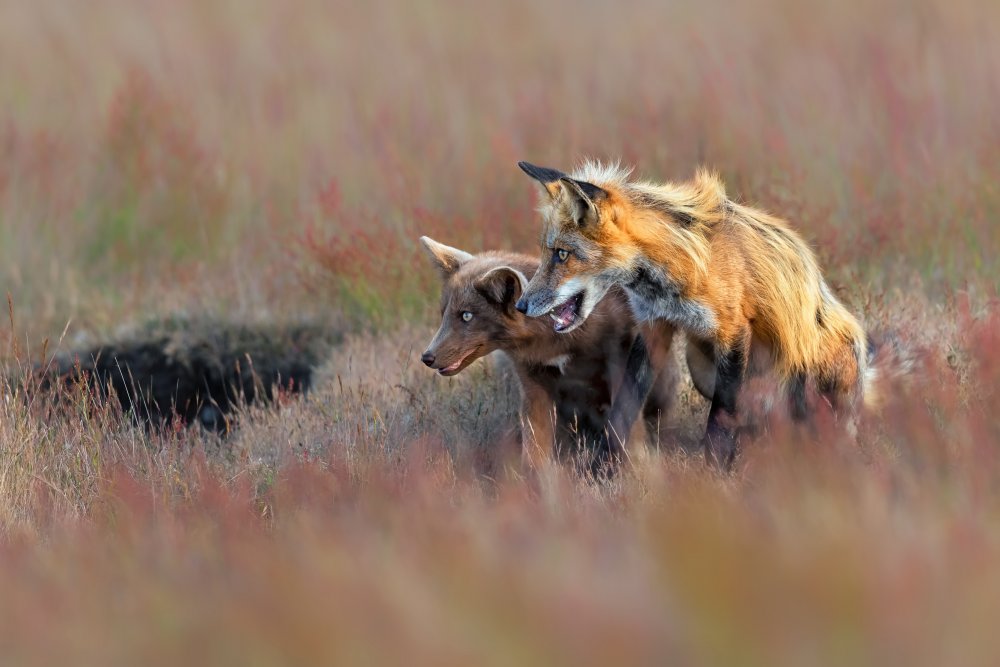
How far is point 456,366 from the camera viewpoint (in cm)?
638

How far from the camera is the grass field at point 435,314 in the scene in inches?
119

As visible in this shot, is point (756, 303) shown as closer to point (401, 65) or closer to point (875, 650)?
point (875, 650)

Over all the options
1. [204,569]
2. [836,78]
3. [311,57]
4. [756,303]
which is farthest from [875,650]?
[311,57]

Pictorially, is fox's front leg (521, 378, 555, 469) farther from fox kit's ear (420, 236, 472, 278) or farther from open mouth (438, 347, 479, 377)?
fox kit's ear (420, 236, 472, 278)

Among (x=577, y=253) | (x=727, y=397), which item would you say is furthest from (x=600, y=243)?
(x=727, y=397)

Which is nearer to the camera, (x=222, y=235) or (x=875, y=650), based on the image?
(x=875, y=650)

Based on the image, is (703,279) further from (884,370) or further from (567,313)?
(884,370)

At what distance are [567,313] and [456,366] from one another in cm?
82

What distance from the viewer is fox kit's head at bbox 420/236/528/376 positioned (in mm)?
6324

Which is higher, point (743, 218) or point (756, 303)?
point (743, 218)

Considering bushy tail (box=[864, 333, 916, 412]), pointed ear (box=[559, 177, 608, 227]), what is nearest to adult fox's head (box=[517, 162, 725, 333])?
Result: pointed ear (box=[559, 177, 608, 227])

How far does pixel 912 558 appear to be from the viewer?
9.87 ft

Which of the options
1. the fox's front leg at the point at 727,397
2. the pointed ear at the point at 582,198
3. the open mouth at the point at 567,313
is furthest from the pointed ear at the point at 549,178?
the fox's front leg at the point at 727,397

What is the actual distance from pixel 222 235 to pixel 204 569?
8.30 metres
